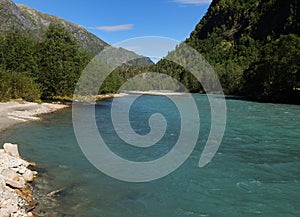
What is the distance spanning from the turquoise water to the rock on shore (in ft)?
2.46

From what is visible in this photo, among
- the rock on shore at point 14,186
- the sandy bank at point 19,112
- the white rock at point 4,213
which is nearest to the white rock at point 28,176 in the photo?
the rock on shore at point 14,186

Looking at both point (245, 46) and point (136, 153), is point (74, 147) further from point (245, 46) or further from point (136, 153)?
point (245, 46)

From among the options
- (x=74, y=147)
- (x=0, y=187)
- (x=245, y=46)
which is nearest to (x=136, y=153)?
(x=74, y=147)

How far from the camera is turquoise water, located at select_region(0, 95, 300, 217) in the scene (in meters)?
12.8

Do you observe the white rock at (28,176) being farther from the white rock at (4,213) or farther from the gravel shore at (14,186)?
the white rock at (4,213)

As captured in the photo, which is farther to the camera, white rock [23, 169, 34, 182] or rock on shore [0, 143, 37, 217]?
white rock [23, 169, 34, 182]

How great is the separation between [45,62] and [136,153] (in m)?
37.4

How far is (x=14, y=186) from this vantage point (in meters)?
13.2

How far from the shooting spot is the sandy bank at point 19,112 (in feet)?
103

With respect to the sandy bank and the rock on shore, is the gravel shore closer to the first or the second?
the rock on shore

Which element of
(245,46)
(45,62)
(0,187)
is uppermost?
(245,46)

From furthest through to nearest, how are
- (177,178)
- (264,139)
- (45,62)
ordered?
(45,62) < (264,139) < (177,178)

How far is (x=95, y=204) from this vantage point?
13016 mm

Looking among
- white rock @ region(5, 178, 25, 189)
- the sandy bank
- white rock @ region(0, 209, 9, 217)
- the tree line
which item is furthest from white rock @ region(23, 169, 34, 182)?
the tree line
